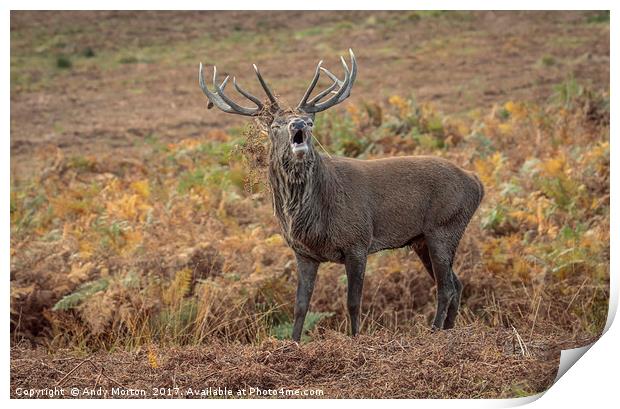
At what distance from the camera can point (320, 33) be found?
23188 millimetres

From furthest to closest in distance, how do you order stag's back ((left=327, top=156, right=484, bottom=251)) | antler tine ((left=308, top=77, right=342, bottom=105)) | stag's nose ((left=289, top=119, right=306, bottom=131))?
stag's back ((left=327, top=156, right=484, bottom=251)), antler tine ((left=308, top=77, right=342, bottom=105)), stag's nose ((left=289, top=119, right=306, bottom=131))

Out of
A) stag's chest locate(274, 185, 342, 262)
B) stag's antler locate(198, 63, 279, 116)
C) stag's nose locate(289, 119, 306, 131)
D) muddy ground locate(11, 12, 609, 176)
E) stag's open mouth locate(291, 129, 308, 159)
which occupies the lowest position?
stag's chest locate(274, 185, 342, 262)

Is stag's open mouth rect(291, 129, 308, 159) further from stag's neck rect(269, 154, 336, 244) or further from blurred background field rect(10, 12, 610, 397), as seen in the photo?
blurred background field rect(10, 12, 610, 397)

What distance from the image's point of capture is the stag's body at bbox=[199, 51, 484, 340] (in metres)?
7.96

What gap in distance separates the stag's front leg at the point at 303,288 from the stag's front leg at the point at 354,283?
0.36 meters

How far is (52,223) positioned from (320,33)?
11.8 meters

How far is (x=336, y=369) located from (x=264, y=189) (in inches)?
76.6

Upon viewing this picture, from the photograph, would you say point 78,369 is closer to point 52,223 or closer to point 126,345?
point 126,345

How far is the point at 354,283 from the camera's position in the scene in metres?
8.34

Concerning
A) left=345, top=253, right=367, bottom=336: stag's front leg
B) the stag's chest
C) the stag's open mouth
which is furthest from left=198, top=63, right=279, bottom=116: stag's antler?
left=345, top=253, right=367, bottom=336: stag's front leg

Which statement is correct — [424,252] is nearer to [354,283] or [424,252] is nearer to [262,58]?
[354,283]

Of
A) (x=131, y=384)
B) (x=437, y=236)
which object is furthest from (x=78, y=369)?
(x=437, y=236)

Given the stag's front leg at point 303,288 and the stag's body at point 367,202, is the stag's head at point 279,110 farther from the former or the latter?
the stag's front leg at point 303,288

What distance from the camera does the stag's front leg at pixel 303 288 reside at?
8.40 metres
